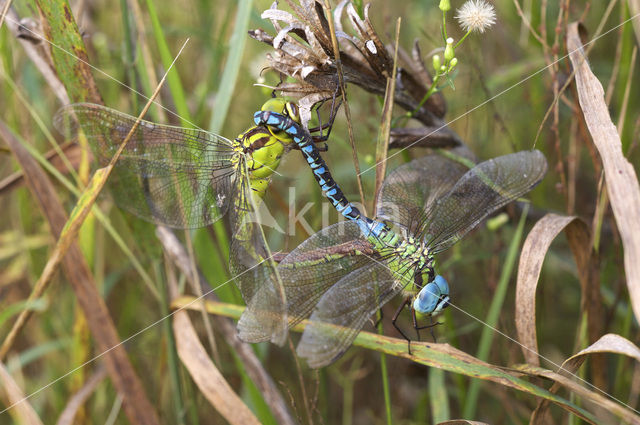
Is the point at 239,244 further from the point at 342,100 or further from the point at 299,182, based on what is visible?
the point at 299,182

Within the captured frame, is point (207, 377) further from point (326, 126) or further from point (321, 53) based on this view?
point (321, 53)

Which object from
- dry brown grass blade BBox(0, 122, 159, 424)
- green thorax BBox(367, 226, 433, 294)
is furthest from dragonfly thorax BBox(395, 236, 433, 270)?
dry brown grass blade BBox(0, 122, 159, 424)

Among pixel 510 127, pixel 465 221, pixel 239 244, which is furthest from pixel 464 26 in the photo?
pixel 510 127

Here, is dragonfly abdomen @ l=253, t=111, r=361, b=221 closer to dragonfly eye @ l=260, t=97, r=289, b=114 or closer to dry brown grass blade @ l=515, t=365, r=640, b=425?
dragonfly eye @ l=260, t=97, r=289, b=114

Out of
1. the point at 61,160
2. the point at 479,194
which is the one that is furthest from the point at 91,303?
the point at 479,194

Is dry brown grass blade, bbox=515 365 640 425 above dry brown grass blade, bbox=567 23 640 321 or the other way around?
the other way around

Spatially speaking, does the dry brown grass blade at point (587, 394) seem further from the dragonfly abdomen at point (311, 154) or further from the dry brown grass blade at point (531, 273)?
the dragonfly abdomen at point (311, 154)

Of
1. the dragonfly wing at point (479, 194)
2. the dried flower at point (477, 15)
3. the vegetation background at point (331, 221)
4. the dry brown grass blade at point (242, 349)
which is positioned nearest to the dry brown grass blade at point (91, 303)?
the vegetation background at point (331, 221)
